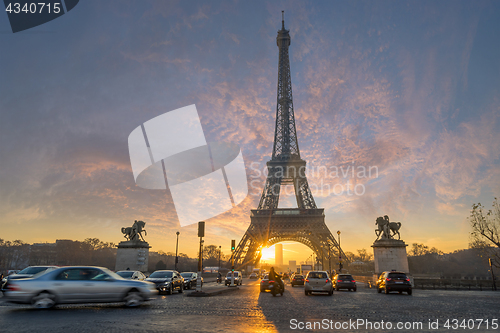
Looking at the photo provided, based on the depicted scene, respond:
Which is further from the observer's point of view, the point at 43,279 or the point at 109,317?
the point at 43,279

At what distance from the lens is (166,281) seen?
67.4 feet

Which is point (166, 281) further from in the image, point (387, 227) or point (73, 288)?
point (387, 227)

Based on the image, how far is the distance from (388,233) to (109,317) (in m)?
27.4

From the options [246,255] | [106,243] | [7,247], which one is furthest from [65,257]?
[246,255]

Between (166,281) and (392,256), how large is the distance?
2027 centimetres

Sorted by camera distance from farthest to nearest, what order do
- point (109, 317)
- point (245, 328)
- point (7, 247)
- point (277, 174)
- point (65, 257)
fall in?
point (7, 247), point (65, 257), point (277, 174), point (109, 317), point (245, 328)

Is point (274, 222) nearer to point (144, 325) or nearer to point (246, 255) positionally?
point (246, 255)

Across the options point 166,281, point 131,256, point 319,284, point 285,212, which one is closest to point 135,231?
point 131,256

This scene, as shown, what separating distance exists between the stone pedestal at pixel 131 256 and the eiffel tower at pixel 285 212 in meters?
30.3

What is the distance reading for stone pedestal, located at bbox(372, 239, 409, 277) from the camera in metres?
30.0

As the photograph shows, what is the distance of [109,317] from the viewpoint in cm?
942

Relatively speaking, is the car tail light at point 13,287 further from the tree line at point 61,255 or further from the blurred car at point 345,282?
the tree line at point 61,255

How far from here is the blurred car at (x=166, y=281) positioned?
2030cm

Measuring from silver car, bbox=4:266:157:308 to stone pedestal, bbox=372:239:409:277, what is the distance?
24207 millimetres
